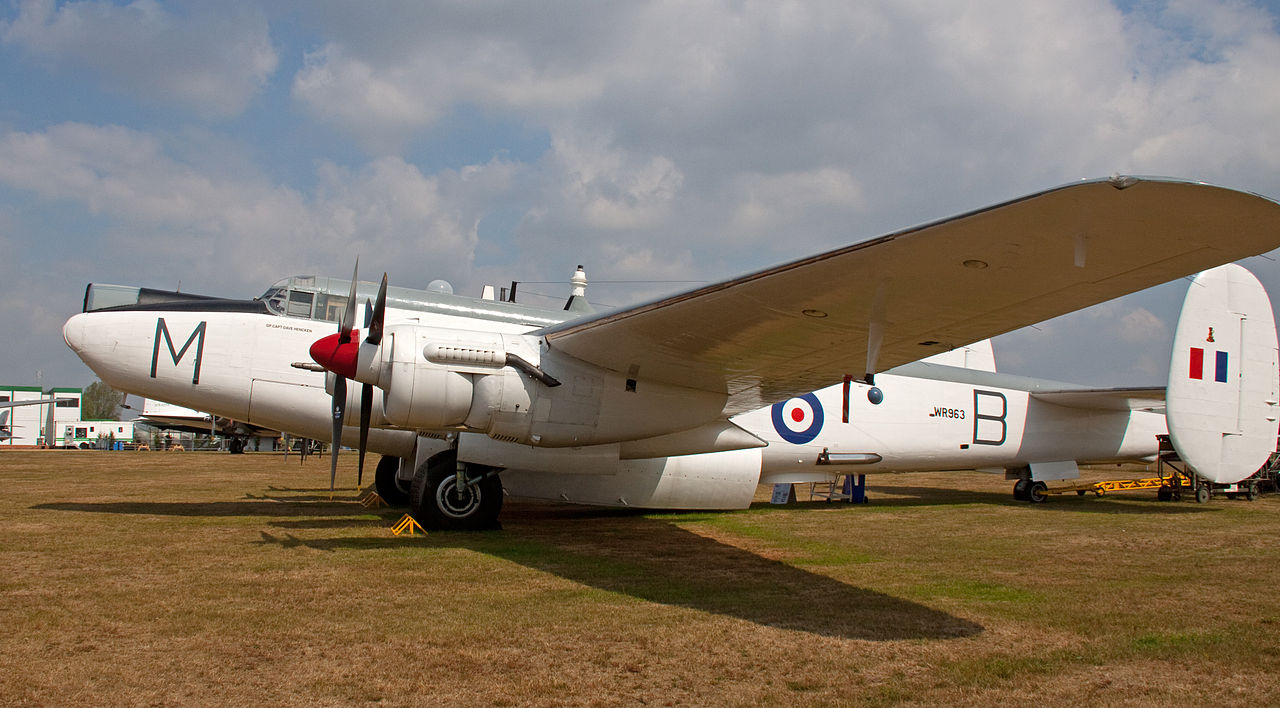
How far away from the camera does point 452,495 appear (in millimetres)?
8422

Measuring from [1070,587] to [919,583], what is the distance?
3.64 feet

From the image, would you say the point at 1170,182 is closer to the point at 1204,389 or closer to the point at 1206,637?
the point at 1206,637

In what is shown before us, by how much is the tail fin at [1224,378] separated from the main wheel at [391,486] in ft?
38.2

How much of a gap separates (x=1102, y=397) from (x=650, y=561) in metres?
10.0

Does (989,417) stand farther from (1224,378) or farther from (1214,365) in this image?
(1224,378)

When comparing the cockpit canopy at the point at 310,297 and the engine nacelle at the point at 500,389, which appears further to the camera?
the cockpit canopy at the point at 310,297

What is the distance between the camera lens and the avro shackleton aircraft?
4527mm

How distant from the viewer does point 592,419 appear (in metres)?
7.62

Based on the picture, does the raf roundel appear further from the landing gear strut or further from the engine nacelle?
the landing gear strut

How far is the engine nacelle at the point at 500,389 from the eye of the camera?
23.1 feet

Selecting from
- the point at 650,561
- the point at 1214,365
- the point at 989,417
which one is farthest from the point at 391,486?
the point at 1214,365

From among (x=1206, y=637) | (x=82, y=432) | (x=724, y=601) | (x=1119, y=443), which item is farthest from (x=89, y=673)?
(x=82, y=432)

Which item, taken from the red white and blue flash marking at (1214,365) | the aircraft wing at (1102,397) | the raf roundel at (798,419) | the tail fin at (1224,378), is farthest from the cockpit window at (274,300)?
the red white and blue flash marking at (1214,365)

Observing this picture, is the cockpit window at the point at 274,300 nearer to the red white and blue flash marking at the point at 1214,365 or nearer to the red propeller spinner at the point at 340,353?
the red propeller spinner at the point at 340,353
